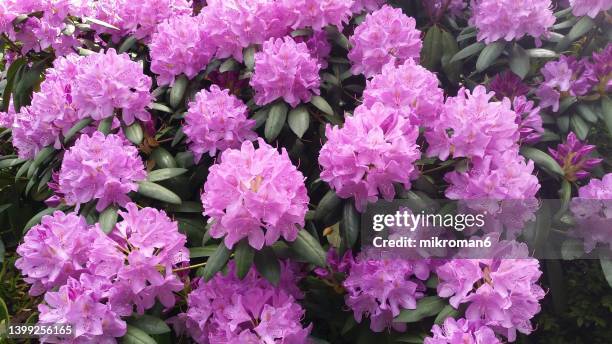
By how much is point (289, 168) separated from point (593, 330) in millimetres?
1107

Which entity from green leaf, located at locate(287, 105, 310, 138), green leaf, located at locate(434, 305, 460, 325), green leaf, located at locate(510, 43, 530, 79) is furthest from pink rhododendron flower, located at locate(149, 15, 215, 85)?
green leaf, located at locate(434, 305, 460, 325)

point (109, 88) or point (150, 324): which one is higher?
point (109, 88)

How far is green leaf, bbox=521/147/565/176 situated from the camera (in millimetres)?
1417

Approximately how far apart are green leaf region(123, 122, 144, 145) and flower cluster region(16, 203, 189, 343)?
0.89 feet

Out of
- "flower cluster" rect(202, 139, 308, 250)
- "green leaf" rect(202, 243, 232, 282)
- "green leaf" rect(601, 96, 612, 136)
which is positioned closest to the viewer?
"flower cluster" rect(202, 139, 308, 250)

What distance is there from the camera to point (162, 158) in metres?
1.59

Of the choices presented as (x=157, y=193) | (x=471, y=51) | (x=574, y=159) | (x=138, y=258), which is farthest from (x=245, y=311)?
(x=471, y=51)

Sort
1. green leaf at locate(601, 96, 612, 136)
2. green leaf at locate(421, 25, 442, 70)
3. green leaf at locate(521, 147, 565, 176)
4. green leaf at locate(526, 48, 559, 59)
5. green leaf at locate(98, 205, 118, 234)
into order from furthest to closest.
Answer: green leaf at locate(421, 25, 442, 70) → green leaf at locate(526, 48, 559, 59) → green leaf at locate(601, 96, 612, 136) → green leaf at locate(521, 147, 565, 176) → green leaf at locate(98, 205, 118, 234)

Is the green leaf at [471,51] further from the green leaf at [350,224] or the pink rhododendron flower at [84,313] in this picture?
the pink rhododendron flower at [84,313]

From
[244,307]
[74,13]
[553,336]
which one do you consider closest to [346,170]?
[244,307]

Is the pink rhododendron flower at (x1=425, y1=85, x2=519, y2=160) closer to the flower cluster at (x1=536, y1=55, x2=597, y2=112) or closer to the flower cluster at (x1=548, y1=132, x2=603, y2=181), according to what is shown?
the flower cluster at (x1=548, y1=132, x2=603, y2=181)

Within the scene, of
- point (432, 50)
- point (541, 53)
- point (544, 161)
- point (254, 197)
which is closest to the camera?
point (254, 197)

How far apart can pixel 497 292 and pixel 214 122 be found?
32.1 inches

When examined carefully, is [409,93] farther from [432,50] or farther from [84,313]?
[84,313]
